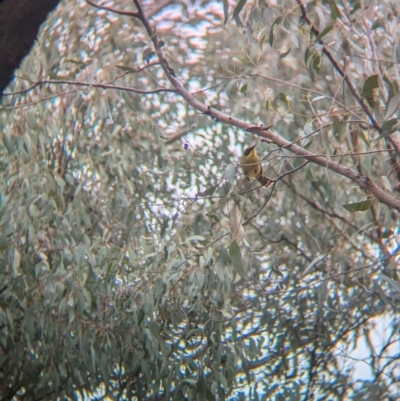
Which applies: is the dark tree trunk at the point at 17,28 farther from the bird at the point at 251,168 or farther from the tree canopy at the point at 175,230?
the tree canopy at the point at 175,230

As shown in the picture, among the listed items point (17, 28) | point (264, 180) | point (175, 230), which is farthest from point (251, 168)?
point (175, 230)

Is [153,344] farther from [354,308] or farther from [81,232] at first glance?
[354,308]

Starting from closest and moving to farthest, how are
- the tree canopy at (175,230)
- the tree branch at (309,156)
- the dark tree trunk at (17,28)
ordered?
the dark tree trunk at (17,28) → the tree branch at (309,156) → the tree canopy at (175,230)

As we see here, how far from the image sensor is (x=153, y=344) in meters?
2.79

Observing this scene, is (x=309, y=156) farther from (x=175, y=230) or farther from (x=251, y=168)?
(x=175, y=230)

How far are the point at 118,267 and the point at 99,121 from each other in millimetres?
786

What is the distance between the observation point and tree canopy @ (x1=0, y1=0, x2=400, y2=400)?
2717 millimetres

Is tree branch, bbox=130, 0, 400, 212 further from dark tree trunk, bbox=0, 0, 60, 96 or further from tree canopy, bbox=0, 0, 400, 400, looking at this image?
dark tree trunk, bbox=0, 0, 60, 96

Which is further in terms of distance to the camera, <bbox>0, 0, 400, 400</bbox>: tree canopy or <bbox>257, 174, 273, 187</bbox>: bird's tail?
<bbox>0, 0, 400, 400</bbox>: tree canopy

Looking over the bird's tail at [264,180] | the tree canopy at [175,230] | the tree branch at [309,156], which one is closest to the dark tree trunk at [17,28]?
the tree branch at [309,156]

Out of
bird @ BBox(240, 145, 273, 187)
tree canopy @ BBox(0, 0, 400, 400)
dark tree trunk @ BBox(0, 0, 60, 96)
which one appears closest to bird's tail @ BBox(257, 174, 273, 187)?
bird @ BBox(240, 145, 273, 187)

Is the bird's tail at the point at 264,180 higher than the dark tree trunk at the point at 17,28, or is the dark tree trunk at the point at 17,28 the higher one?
the bird's tail at the point at 264,180

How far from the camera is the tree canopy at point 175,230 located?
272 centimetres

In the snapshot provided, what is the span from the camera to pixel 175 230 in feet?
10.8
